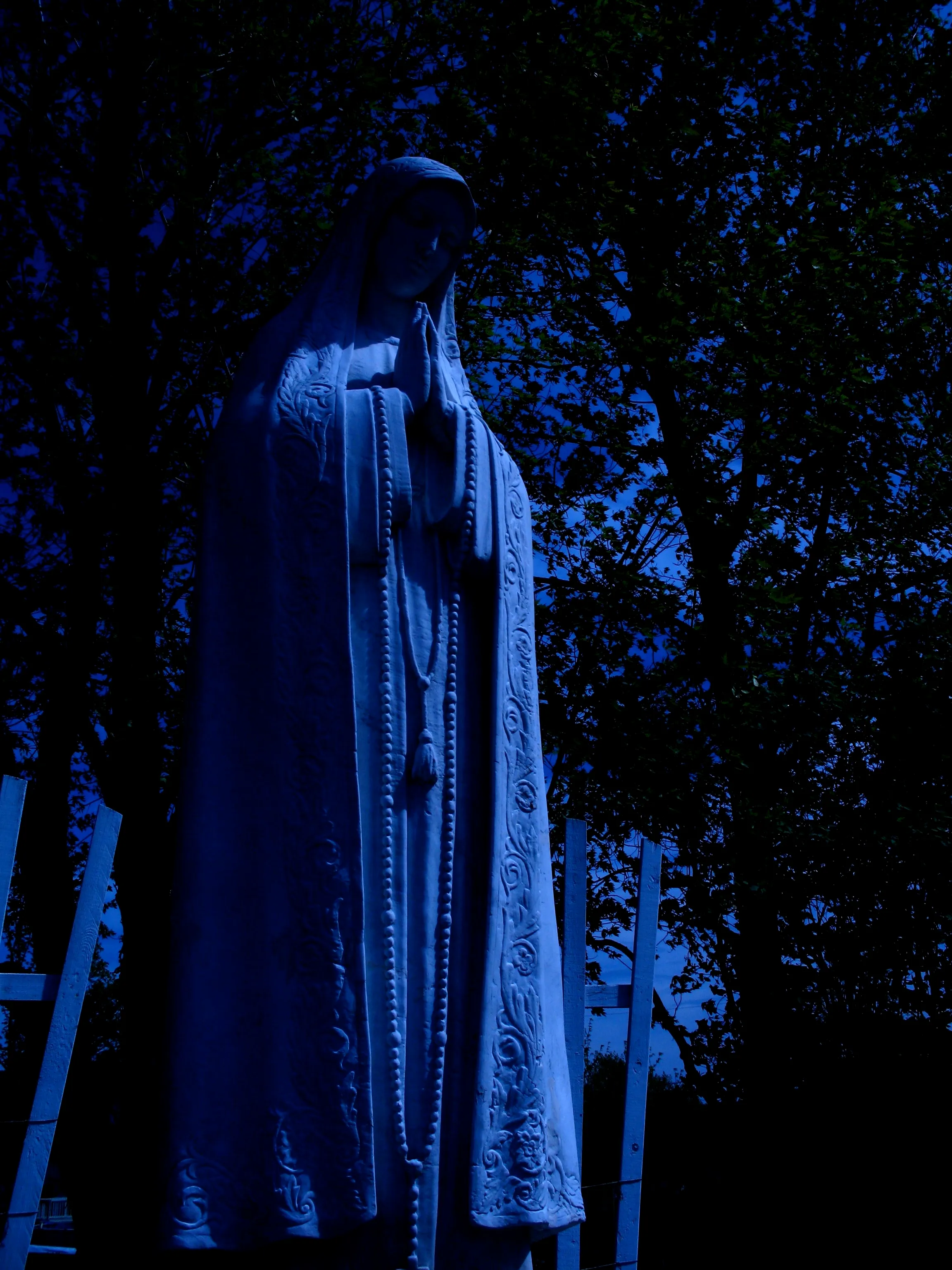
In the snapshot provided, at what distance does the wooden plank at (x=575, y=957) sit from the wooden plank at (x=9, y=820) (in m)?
1.84

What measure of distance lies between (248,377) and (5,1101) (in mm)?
6002

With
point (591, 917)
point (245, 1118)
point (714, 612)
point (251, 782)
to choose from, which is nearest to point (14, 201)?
point (714, 612)

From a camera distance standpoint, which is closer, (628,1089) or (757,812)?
(628,1089)

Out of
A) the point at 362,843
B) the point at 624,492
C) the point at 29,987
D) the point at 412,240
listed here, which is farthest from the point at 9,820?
the point at 624,492

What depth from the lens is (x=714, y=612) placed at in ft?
34.5

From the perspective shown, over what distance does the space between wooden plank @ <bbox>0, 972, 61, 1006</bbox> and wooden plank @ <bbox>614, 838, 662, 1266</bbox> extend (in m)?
2.06

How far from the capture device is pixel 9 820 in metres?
3.79

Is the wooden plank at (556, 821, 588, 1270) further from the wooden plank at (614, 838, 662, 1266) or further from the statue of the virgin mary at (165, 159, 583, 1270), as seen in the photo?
the statue of the virgin mary at (165, 159, 583, 1270)

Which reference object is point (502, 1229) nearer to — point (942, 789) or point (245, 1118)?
point (245, 1118)

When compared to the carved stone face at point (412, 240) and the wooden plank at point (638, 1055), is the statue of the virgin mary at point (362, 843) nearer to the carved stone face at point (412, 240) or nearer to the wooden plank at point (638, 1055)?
the carved stone face at point (412, 240)

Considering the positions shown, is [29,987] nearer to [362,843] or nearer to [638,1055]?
[362,843]

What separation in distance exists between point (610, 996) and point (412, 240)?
281 centimetres

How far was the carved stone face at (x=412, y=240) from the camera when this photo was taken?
4.09 m

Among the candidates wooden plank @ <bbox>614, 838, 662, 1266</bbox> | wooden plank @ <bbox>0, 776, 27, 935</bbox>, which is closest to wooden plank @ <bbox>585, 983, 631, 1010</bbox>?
wooden plank @ <bbox>614, 838, 662, 1266</bbox>
